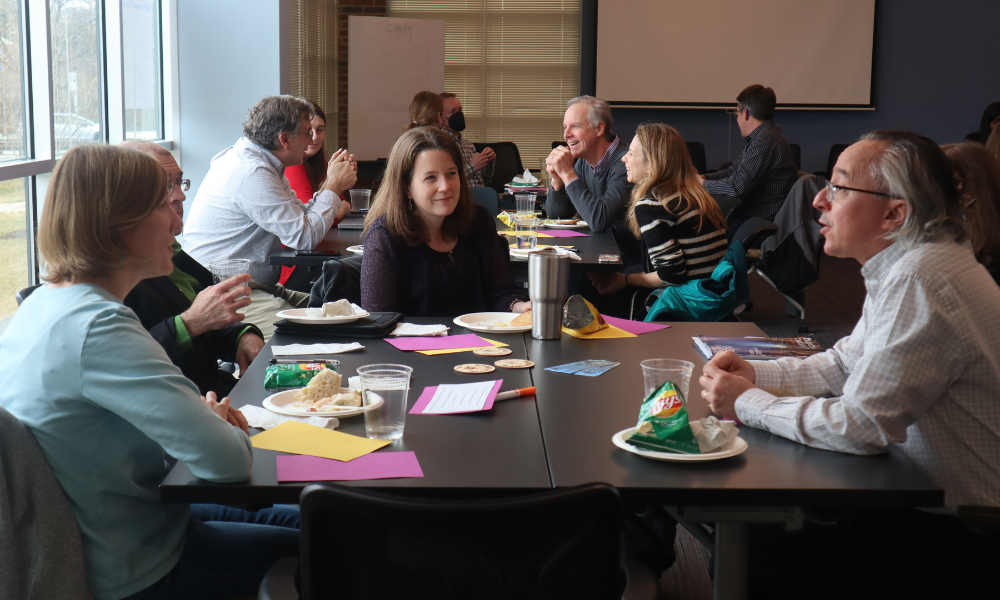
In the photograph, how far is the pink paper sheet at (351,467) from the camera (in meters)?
1.25

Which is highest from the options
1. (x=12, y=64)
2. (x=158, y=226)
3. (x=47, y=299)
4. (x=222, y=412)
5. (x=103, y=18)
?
(x=103, y=18)

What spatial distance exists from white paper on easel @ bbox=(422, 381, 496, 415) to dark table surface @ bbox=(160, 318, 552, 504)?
2 cm

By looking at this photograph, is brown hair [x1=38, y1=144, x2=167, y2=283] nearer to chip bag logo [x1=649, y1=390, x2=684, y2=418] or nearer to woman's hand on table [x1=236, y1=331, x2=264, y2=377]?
chip bag logo [x1=649, y1=390, x2=684, y2=418]

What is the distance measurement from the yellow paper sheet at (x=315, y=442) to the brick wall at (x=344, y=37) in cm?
684

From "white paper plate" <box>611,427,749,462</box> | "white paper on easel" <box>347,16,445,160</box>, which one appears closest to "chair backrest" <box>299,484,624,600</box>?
"white paper plate" <box>611,427,749,462</box>

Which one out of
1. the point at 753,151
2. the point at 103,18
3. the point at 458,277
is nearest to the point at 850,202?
the point at 458,277

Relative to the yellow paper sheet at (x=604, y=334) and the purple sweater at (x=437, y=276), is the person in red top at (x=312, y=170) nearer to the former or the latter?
the purple sweater at (x=437, y=276)

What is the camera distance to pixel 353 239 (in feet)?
12.4

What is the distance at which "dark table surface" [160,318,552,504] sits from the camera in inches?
47.6

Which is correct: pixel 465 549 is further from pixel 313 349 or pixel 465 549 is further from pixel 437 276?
pixel 437 276

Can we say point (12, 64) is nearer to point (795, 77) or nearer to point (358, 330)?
point (358, 330)

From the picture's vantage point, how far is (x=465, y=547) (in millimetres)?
929

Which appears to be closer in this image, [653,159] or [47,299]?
[47,299]

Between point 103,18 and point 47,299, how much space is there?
3.39m
